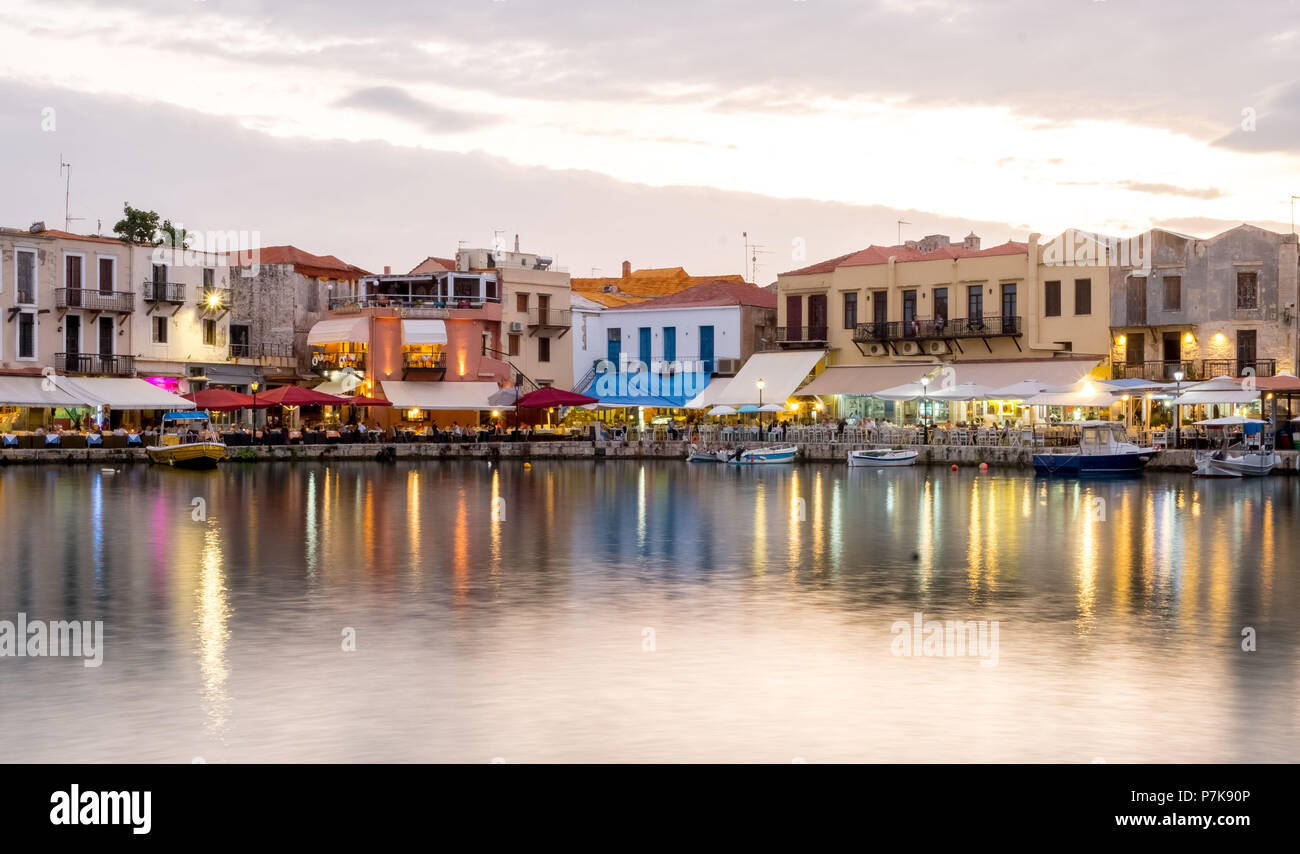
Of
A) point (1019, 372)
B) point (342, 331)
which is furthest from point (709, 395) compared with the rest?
point (342, 331)

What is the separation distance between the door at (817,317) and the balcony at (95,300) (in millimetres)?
26063

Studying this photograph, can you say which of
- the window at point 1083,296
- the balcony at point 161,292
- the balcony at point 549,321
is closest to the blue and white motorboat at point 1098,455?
the window at point 1083,296

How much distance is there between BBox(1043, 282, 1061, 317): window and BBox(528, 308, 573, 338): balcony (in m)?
21.8

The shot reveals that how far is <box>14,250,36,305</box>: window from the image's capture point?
50.1m

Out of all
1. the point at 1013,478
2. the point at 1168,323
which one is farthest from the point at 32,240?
the point at 1168,323

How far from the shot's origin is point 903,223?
5972cm

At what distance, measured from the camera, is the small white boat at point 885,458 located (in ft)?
163

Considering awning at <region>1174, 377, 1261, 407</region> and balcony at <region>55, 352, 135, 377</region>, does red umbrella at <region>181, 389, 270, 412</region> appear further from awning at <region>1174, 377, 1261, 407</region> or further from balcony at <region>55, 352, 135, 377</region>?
awning at <region>1174, 377, 1261, 407</region>

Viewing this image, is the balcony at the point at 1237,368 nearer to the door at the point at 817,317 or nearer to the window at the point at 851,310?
the window at the point at 851,310

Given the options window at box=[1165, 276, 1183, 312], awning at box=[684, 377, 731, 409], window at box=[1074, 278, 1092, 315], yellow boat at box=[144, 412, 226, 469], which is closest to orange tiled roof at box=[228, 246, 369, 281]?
yellow boat at box=[144, 412, 226, 469]

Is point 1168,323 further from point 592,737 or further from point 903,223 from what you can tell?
point 592,737

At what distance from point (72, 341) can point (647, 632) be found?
41.8 metres

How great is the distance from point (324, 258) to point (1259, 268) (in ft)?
141
